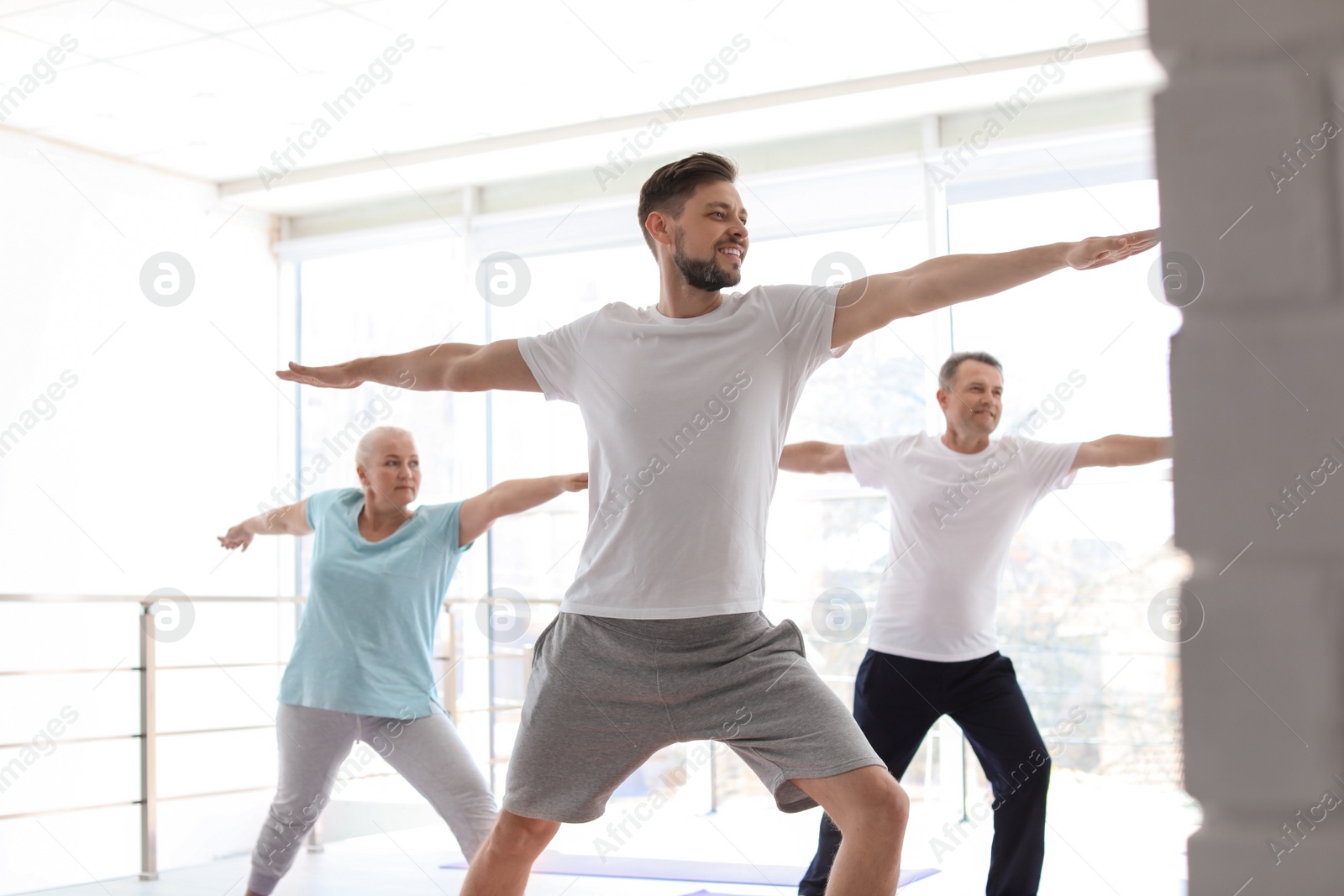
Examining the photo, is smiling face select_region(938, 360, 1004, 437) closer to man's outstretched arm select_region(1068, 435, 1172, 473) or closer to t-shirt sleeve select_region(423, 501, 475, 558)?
man's outstretched arm select_region(1068, 435, 1172, 473)

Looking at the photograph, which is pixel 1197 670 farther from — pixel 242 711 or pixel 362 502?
pixel 242 711

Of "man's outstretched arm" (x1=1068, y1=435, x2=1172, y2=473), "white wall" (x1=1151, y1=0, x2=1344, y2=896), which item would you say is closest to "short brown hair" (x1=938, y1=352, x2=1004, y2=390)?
"man's outstretched arm" (x1=1068, y1=435, x2=1172, y2=473)

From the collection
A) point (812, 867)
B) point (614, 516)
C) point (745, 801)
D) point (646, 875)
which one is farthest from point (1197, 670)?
point (745, 801)

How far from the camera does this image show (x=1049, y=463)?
10.2 ft

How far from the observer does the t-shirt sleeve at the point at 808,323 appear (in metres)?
2.00

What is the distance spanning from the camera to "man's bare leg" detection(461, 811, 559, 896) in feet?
6.40

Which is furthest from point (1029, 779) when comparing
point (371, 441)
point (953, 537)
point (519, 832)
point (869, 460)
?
point (371, 441)

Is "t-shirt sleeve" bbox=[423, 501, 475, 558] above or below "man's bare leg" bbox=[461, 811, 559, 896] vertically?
above

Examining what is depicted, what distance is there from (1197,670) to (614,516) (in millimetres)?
1617

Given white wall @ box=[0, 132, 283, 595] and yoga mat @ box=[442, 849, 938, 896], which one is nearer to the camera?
yoga mat @ box=[442, 849, 938, 896]

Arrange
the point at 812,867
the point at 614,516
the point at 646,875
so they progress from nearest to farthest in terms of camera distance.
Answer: the point at 614,516 → the point at 812,867 → the point at 646,875

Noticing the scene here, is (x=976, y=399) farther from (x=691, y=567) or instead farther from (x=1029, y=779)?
(x=691, y=567)

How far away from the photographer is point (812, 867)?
115 inches

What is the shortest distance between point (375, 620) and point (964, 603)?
1.40 metres
